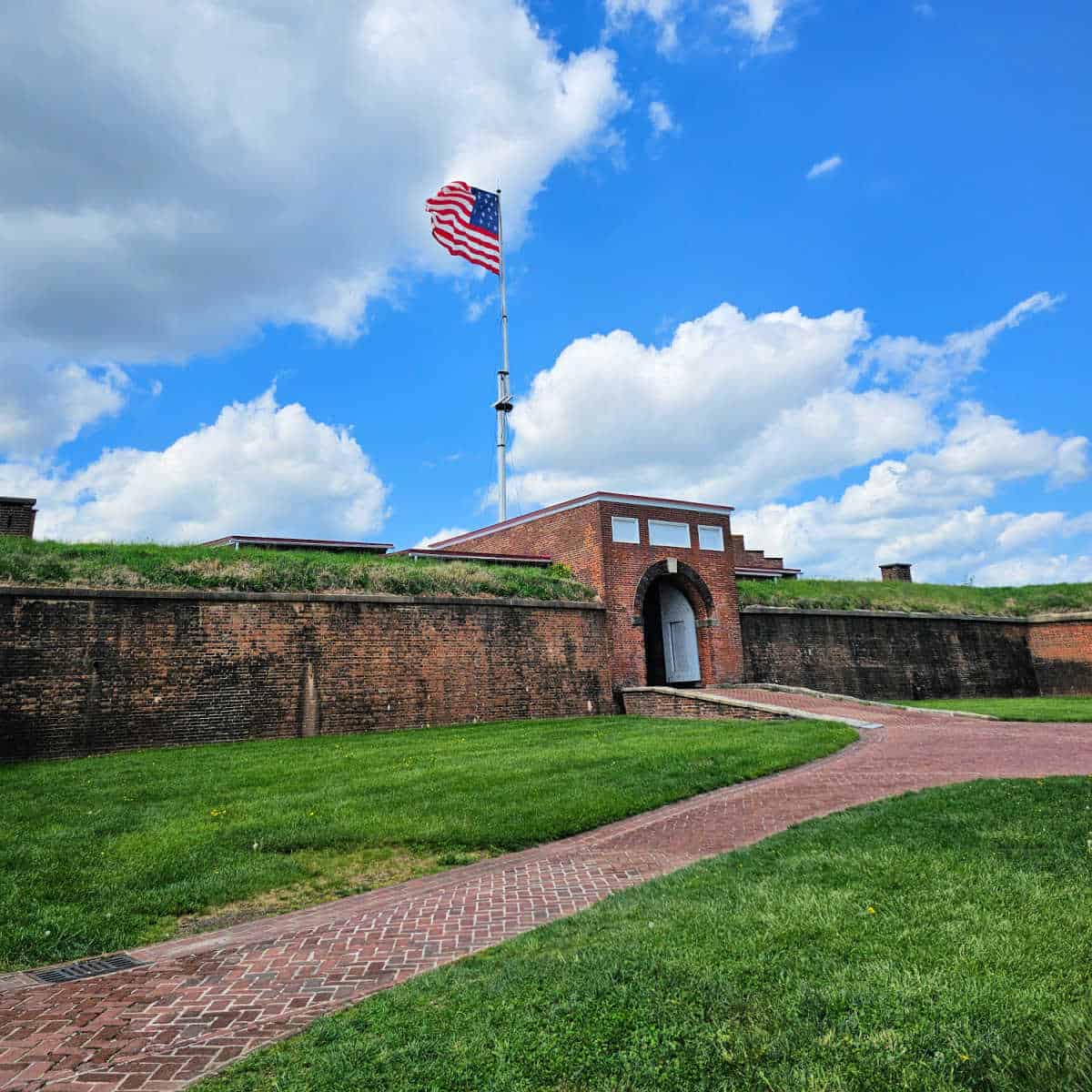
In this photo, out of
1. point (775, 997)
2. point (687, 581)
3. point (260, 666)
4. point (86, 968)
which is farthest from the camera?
point (687, 581)

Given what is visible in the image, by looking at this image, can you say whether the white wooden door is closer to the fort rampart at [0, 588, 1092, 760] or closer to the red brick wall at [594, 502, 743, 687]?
the red brick wall at [594, 502, 743, 687]

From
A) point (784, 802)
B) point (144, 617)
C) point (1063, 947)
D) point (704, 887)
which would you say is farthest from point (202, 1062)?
point (144, 617)

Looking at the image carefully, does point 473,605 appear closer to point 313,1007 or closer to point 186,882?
point 186,882

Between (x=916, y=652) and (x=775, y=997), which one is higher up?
(x=916, y=652)

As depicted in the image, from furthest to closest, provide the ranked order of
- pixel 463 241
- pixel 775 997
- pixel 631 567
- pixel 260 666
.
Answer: pixel 463 241 → pixel 631 567 → pixel 260 666 → pixel 775 997

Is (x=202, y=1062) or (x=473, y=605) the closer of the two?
(x=202, y=1062)

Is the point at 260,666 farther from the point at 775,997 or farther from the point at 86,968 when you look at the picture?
the point at 775,997

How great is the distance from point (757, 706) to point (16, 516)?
61.4 ft

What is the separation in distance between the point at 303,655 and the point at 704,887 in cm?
1251

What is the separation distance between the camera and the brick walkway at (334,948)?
410 centimetres

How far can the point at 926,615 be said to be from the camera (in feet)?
89.0

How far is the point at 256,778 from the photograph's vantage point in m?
10.9

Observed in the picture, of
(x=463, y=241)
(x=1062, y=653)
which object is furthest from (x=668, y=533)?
(x=1062, y=653)

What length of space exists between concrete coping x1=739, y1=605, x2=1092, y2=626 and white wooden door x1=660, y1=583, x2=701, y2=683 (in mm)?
1668
